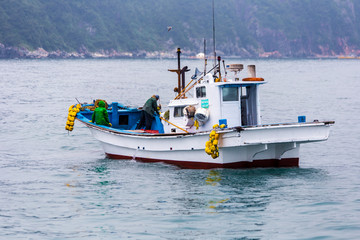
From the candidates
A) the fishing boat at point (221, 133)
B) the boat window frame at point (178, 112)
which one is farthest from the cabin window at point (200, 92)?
the boat window frame at point (178, 112)

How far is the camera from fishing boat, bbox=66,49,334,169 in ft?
62.6

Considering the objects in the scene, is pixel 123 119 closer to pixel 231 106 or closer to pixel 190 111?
pixel 190 111

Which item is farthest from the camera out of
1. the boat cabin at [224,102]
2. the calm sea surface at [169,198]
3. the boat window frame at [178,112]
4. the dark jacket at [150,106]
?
the dark jacket at [150,106]

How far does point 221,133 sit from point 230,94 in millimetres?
2064

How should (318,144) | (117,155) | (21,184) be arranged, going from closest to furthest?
(21,184) < (117,155) < (318,144)

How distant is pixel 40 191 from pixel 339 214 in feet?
31.2

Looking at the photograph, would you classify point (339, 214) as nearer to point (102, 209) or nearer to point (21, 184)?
point (102, 209)

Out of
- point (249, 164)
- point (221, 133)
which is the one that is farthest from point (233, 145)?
point (249, 164)

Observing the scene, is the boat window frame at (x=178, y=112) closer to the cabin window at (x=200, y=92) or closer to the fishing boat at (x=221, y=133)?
the fishing boat at (x=221, y=133)

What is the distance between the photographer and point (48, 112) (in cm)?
4969

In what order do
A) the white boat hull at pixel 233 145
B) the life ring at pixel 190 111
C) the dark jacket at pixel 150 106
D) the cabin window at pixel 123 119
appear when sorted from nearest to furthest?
the white boat hull at pixel 233 145 → the life ring at pixel 190 111 → the dark jacket at pixel 150 106 → the cabin window at pixel 123 119

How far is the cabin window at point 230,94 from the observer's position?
68.7 feet

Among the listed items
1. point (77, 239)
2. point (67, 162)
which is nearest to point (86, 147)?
point (67, 162)

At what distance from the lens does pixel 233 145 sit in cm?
1944
